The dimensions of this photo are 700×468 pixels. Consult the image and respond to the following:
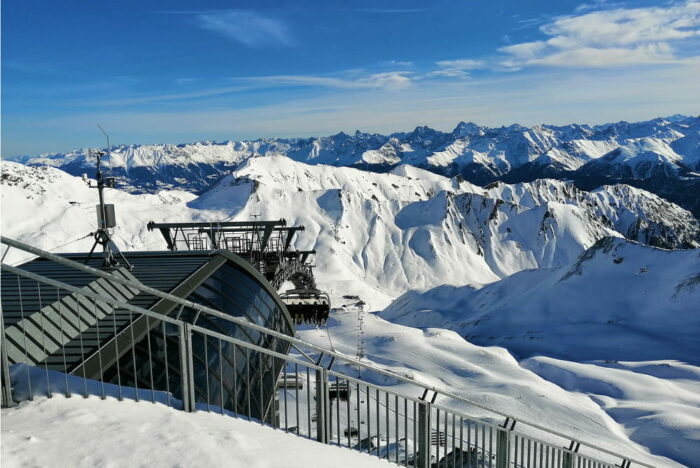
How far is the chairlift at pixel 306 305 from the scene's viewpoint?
29391mm

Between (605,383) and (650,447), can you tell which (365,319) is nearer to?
(605,383)

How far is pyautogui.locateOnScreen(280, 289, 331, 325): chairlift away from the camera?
96.4ft

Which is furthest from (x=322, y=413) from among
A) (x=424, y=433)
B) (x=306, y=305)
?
(x=306, y=305)

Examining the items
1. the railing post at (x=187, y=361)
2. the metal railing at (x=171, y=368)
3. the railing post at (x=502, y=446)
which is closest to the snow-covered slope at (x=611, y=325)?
the railing post at (x=502, y=446)

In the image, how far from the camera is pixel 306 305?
96.4 feet

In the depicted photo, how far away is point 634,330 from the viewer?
5128cm

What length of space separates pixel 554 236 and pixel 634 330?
125203 mm

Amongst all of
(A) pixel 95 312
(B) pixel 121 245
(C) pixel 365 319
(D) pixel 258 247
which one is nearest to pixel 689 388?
(C) pixel 365 319

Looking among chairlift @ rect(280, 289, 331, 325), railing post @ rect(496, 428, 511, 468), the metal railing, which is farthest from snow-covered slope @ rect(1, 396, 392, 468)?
chairlift @ rect(280, 289, 331, 325)

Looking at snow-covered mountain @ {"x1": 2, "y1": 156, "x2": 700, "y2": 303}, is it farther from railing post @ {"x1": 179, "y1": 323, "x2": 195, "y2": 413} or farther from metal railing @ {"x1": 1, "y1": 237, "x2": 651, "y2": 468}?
railing post @ {"x1": 179, "y1": 323, "x2": 195, "y2": 413}

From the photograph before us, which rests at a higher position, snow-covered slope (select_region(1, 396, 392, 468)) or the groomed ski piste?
snow-covered slope (select_region(1, 396, 392, 468))

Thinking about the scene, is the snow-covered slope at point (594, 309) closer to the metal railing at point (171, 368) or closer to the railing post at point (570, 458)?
the railing post at point (570, 458)

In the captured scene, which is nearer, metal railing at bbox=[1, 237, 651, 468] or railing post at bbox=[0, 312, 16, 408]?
railing post at bbox=[0, 312, 16, 408]

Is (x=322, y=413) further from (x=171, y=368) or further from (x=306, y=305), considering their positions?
(x=306, y=305)
